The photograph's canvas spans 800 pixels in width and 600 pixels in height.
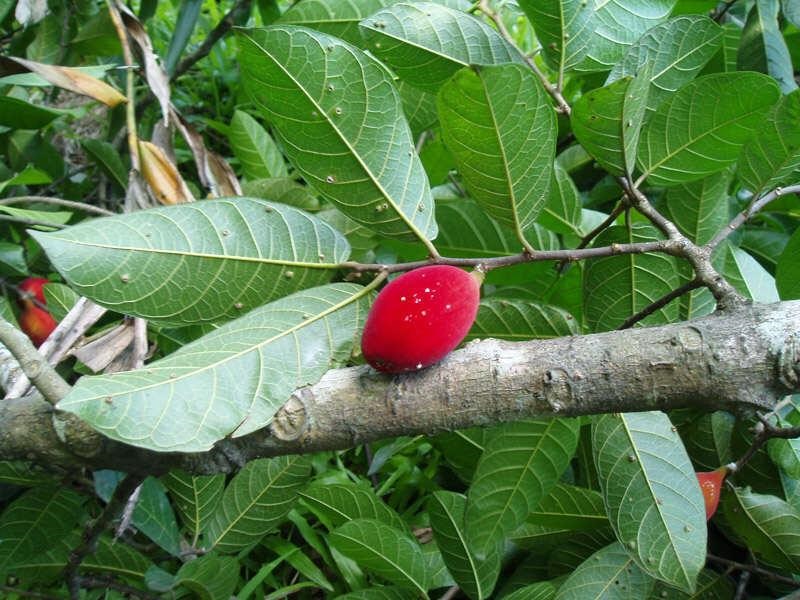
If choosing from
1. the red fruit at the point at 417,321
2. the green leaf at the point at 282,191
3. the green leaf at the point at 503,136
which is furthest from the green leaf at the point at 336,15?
the red fruit at the point at 417,321

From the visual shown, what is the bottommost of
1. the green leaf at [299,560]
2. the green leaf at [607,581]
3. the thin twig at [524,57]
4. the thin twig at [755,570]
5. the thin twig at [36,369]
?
the thin twig at [755,570]

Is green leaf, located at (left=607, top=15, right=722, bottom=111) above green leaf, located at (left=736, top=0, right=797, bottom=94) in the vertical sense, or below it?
above

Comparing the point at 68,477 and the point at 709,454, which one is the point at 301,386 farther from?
the point at 709,454

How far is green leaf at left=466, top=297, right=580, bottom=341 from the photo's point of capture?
96 cm

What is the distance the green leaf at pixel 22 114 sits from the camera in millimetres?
1316

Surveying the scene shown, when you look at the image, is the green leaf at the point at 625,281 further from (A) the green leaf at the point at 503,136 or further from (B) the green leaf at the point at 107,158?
(B) the green leaf at the point at 107,158

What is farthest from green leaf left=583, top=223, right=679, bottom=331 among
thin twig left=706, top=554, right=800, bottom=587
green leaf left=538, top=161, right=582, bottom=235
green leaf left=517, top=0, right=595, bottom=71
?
thin twig left=706, top=554, right=800, bottom=587

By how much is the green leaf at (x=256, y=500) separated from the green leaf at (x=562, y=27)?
68cm

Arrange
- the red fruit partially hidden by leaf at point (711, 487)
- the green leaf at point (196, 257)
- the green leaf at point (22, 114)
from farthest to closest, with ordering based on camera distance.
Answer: the green leaf at point (22, 114) → the red fruit partially hidden by leaf at point (711, 487) → the green leaf at point (196, 257)

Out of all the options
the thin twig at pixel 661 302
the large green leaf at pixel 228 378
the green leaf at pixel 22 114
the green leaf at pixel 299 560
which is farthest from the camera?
the green leaf at pixel 299 560

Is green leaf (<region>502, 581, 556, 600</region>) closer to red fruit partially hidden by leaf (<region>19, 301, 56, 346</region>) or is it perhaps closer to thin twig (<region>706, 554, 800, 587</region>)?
thin twig (<region>706, 554, 800, 587</region>)

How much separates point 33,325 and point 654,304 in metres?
1.13

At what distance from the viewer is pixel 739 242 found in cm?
151

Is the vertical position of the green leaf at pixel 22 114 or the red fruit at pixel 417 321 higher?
the green leaf at pixel 22 114
